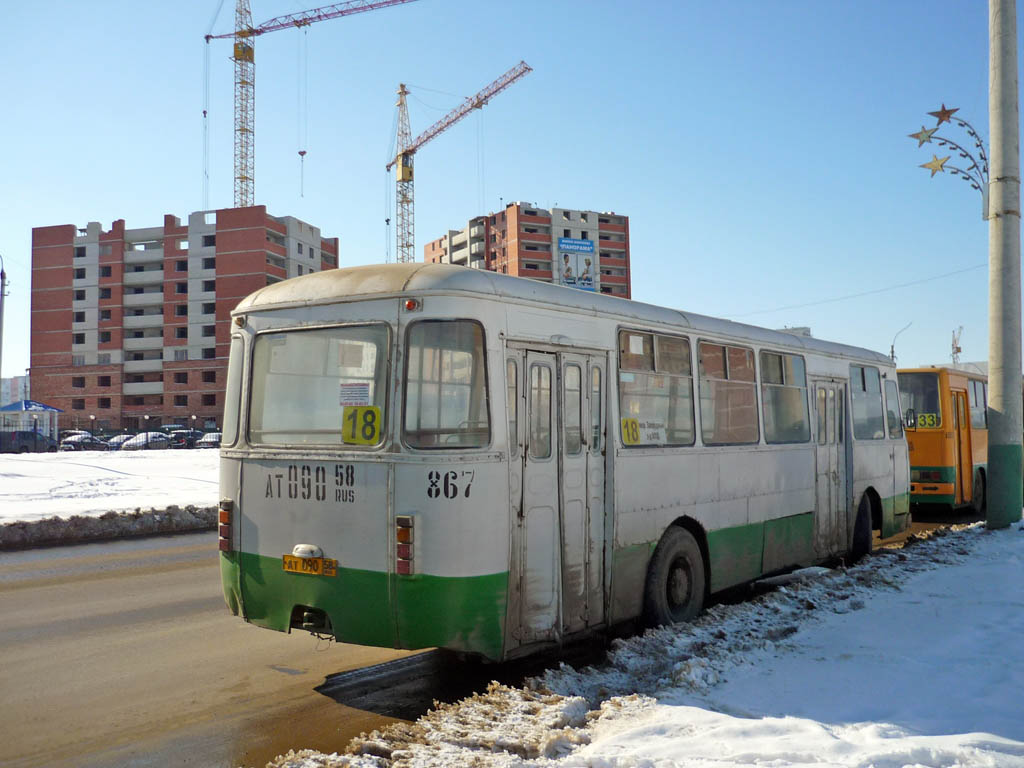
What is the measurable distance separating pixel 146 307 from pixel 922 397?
98.4 m

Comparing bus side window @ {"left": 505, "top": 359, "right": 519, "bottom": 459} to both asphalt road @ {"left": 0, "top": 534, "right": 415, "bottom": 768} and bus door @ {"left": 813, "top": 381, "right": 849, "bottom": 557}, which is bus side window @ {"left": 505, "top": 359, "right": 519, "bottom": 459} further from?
bus door @ {"left": 813, "top": 381, "right": 849, "bottom": 557}

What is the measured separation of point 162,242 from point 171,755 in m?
104

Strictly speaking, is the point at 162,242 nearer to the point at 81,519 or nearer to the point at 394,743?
the point at 81,519

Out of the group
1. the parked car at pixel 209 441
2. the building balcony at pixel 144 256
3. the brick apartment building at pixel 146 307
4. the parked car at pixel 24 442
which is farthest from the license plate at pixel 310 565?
the building balcony at pixel 144 256

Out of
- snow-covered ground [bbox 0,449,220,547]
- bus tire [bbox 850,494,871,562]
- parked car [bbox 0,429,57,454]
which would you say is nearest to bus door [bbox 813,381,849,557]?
bus tire [bbox 850,494,871,562]

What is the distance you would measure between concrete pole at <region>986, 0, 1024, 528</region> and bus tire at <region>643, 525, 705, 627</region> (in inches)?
330

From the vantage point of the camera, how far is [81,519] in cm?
1569

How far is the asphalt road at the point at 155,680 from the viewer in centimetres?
514

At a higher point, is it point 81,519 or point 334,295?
point 334,295

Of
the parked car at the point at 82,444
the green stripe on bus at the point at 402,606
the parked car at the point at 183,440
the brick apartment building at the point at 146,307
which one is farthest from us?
the brick apartment building at the point at 146,307

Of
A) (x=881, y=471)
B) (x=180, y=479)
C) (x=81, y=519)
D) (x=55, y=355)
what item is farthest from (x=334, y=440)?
(x=55, y=355)

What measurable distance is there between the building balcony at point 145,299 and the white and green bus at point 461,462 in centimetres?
10073

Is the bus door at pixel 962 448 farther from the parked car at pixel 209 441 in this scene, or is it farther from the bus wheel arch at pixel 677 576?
the parked car at pixel 209 441

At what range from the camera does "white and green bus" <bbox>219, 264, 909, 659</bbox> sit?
5.71 m
